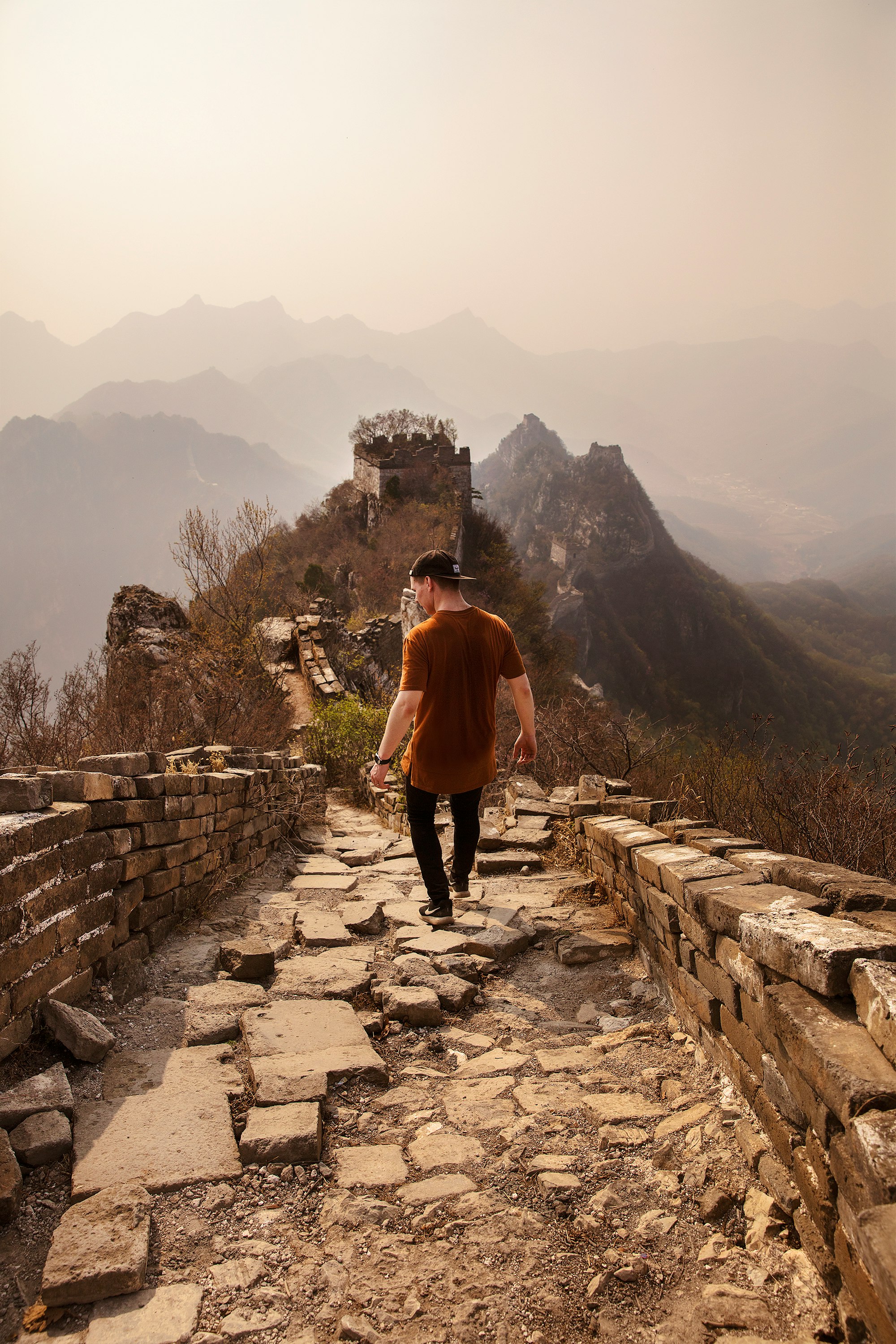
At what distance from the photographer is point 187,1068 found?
2742 mm

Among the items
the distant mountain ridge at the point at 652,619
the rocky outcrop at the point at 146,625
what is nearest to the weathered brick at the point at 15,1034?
the rocky outcrop at the point at 146,625

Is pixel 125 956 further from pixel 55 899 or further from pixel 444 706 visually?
pixel 444 706

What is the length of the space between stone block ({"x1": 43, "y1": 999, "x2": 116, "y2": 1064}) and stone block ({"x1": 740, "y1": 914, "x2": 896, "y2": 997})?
7.18 ft

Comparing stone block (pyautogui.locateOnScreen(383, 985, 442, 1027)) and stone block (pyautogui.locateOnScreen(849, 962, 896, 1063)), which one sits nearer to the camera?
stone block (pyautogui.locateOnScreen(849, 962, 896, 1063))

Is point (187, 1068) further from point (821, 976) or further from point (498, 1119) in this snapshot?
point (821, 976)

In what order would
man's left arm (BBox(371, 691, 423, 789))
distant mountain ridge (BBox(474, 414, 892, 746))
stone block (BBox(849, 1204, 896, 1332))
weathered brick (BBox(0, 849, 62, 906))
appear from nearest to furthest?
stone block (BBox(849, 1204, 896, 1332)) < weathered brick (BBox(0, 849, 62, 906)) < man's left arm (BBox(371, 691, 423, 789)) < distant mountain ridge (BBox(474, 414, 892, 746))

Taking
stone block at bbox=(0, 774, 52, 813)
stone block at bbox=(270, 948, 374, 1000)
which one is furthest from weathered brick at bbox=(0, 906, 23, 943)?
stone block at bbox=(270, 948, 374, 1000)

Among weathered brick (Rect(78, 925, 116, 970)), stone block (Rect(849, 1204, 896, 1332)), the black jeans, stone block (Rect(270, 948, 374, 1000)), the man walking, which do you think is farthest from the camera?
the black jeans

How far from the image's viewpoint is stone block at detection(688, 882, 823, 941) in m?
2.33

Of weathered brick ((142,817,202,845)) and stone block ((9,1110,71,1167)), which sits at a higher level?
weathered brick ((142,817,202,845))

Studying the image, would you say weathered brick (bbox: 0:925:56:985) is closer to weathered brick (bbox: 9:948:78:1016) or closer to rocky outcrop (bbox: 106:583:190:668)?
weathered brick (bbox: 9:948:78:1016)

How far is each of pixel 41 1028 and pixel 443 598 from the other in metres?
2.78

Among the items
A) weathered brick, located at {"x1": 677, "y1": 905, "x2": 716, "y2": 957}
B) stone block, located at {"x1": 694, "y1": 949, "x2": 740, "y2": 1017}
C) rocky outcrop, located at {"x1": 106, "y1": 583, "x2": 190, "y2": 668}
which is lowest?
stone block, located at {"x1": 694, "y1": 949, "x2": 740, "y2": 1017}

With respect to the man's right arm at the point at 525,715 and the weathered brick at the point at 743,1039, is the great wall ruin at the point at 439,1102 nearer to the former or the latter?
the weathered brick at the point at 743,1039
